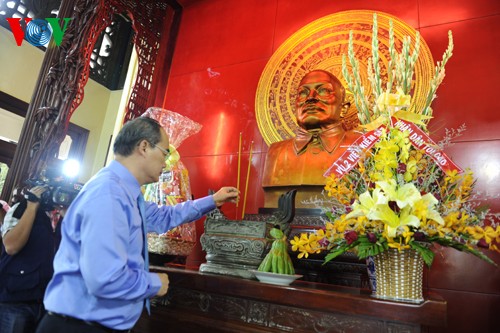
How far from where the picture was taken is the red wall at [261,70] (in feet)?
7.05

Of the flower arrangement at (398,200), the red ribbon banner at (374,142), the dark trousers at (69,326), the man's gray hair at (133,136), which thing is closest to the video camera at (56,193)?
the man's gray hair at (133,136)

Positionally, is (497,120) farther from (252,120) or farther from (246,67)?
(246,67)

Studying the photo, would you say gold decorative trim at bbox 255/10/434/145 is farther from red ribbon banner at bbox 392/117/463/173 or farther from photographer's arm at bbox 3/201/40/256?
photographer's arm at bbox 3/201/40/256

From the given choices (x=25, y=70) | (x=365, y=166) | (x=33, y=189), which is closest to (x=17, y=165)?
(x=33, y=189)

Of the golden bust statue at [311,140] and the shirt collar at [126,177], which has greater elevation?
the golden bust statue at [311,140]

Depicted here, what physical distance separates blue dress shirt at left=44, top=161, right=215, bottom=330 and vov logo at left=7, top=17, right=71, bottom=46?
1.91 metres

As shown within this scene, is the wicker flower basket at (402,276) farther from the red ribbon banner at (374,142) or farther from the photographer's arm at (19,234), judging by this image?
the photographer's arm at (19,234)

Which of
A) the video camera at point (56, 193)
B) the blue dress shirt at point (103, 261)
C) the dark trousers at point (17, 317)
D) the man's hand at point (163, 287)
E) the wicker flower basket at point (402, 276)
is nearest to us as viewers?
the blue dress shirt at point (103, 261)

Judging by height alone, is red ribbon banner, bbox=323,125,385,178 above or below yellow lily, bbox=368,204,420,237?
above

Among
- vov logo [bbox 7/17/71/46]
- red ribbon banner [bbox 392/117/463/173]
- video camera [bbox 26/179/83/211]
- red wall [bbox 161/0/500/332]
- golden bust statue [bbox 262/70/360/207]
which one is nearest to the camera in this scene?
red ribbon banner [bbox 392/117/463/173]

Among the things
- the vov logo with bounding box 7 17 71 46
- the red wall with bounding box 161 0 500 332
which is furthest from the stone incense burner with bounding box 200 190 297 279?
the vov logo with bounding box 7 17 71 46

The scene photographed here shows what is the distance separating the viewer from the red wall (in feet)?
7.05

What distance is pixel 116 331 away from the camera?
107 cm

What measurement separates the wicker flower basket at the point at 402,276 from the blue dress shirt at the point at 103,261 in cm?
73
